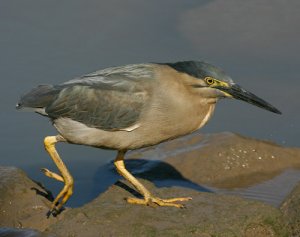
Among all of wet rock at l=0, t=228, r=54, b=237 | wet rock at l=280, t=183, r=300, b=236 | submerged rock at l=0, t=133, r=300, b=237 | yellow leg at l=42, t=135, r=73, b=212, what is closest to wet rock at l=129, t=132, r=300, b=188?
submerged rock at l=0, t=133, r=300, b=237

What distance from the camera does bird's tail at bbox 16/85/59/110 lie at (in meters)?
7.28

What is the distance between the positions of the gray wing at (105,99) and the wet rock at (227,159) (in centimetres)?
240

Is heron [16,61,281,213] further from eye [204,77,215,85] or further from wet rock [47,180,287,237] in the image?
wet rock [47,180,287,237]

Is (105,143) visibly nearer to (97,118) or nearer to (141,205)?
(97,118)

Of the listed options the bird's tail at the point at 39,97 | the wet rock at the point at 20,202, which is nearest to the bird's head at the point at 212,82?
the bird's tail at the point at 39,97

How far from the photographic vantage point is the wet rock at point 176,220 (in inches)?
235

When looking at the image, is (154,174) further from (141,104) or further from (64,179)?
(141,104)

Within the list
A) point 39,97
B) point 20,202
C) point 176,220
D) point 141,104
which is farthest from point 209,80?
point 20,202

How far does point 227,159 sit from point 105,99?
2793 millimetres

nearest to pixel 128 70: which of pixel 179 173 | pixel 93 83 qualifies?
pixel 93 83

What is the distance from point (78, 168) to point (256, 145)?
2.27 m

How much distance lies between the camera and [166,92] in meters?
6.76

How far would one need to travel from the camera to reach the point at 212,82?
263 inches

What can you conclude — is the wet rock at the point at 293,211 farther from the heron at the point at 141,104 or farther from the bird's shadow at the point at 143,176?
the bird's shadow at the point at 143,176
